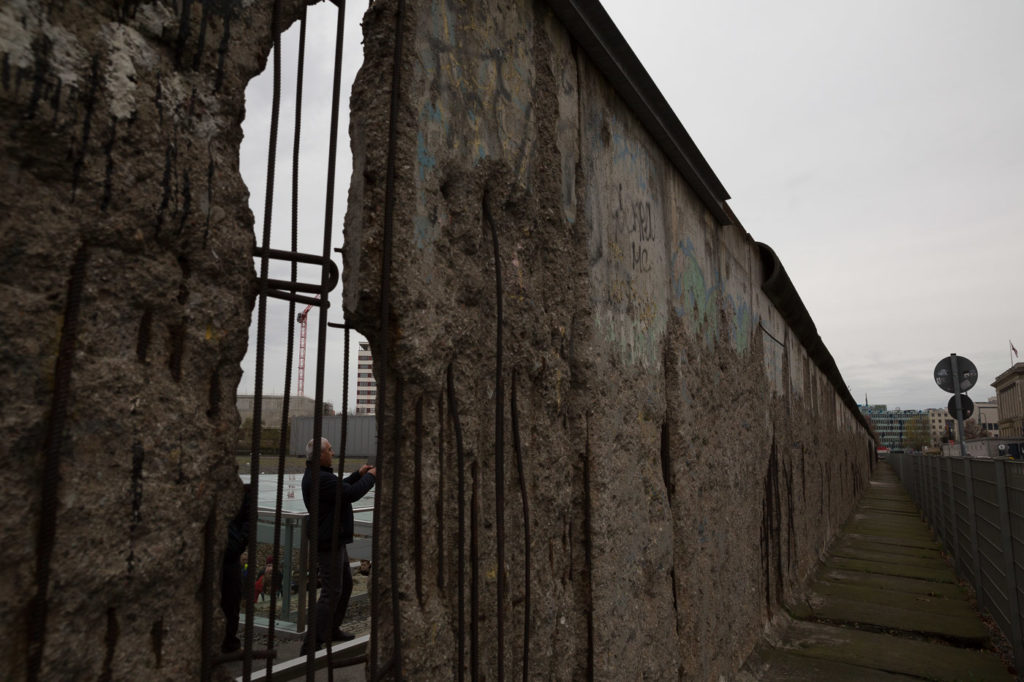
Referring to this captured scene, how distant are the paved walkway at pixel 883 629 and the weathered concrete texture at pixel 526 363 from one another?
1.31 metres

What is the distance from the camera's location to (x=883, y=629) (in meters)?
5.13

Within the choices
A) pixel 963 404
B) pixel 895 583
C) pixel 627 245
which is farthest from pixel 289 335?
pixel 963 404

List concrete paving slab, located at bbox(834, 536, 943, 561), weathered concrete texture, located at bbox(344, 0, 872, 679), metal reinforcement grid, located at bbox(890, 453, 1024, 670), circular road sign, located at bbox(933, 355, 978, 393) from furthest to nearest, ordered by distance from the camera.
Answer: concrete paving slab, located at bbox(834, 536, 943, 561) → circular road sign, located at bbox(933, 355, 978, 393) → metal reinforcement grid, located at bbox(890, 453, 1024, 670) → weathered concrete texture, located at bbox(344, 0, 872, 679)

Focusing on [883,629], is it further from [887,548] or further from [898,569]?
[887,548]

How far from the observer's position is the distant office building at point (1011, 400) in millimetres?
53812

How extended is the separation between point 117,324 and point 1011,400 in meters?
72.6

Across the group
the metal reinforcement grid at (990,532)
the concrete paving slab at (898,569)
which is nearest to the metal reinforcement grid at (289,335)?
the metal reinforcement grid at (990,532)

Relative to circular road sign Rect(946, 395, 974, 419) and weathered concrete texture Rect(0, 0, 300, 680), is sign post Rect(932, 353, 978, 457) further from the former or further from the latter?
weathered concrete texture Rect(0, 0, 300, 680)

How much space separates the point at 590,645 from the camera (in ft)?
6.64

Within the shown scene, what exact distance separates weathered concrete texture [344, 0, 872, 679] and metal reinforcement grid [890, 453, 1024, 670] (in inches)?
101

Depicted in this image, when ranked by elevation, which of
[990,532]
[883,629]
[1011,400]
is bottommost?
[883,629]

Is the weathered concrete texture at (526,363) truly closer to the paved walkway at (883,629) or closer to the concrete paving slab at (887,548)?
the paved walkway at (883,629)

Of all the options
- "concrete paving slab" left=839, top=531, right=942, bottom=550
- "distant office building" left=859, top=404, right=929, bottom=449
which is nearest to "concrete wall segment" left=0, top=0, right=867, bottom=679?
"concrete paving slab" left=839, top=531, right=942, bottom=550

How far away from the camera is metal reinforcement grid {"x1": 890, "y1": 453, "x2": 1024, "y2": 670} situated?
14.7 ft
